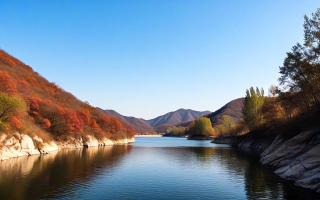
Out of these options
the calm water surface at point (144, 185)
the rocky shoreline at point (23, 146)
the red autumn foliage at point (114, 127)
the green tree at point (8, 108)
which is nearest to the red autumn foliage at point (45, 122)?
the rocky shoreline at point (23, 146)

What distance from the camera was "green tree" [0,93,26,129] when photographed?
52.0 meters

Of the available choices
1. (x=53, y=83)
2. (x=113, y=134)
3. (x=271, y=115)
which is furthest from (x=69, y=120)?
(x=53, y=83)

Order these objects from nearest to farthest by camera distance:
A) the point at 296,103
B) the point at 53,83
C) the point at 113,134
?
the point at 296,103 < the point at 113,134 < the point at 53,83

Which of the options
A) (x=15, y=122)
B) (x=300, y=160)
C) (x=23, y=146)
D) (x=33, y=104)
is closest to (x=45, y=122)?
(x=33, y=104)

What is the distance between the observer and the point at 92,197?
81.5ft

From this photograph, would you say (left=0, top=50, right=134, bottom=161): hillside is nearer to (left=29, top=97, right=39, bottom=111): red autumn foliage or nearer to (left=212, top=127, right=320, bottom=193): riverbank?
(left=29, top=97, right=39, bottom=111): red autumn foliage

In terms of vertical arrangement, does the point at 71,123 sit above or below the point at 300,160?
above

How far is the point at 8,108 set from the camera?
2069 inches

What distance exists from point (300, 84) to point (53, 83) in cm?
16824

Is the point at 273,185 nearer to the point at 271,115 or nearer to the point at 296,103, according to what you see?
the point at 296,103

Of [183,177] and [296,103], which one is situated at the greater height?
[296,103]

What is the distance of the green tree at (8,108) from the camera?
51969 mm

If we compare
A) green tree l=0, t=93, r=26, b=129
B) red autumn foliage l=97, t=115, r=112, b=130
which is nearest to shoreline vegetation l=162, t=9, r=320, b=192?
green tree l=0, t=93, r=26, b=129

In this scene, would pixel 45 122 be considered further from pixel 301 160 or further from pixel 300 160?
pixel 301 160
